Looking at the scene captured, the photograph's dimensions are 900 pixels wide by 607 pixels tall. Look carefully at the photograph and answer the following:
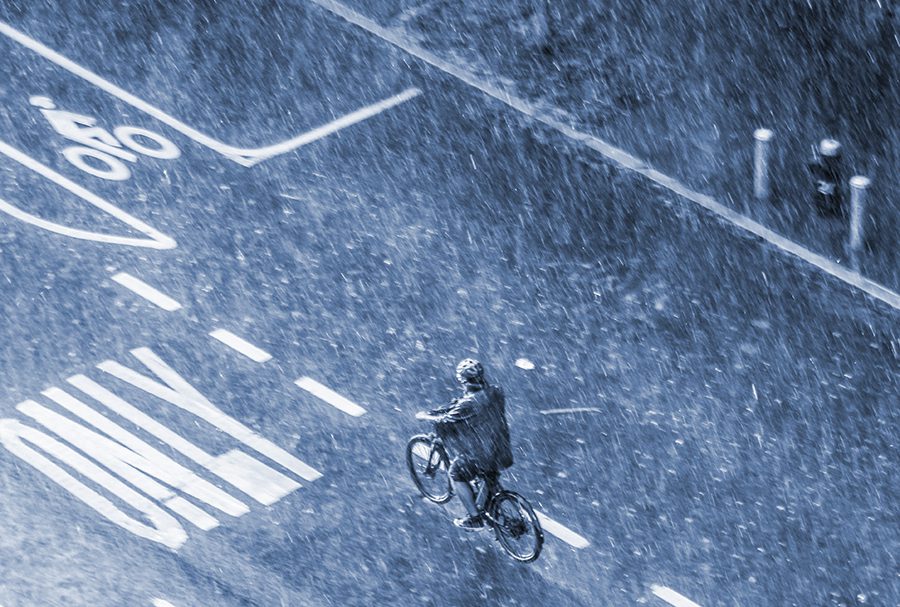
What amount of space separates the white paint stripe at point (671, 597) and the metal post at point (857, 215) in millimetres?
5445

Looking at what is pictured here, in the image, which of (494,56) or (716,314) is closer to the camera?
(716,314)

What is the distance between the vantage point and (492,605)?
13.0 meters

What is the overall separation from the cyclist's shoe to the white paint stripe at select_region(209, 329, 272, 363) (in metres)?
3.09

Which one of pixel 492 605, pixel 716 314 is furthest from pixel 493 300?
pixel 492 605

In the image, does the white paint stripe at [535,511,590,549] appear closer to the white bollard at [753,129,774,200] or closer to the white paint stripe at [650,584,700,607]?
the white paint stripe at [650,584,700,607]

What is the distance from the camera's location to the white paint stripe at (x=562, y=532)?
13.5 metres

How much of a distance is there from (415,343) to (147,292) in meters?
2.85

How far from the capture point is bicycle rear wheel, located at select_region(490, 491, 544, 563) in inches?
516

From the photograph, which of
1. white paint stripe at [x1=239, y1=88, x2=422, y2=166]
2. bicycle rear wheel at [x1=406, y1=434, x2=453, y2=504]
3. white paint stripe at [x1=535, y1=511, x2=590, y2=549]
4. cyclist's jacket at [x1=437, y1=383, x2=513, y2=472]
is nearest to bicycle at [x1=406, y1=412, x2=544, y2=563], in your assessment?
bicycle rear wheel at [x1=406, y1=434, x2=453, y2=504]

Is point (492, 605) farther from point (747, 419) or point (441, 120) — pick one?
point (441, 120)

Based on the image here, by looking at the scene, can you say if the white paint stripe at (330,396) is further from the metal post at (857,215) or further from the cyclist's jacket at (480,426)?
the metal post at (857,215)

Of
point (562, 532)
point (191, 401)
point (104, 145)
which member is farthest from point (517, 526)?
point (104, 145)

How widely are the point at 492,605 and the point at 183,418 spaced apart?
12.1 ft

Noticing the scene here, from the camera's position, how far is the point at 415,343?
16016 millimetres
